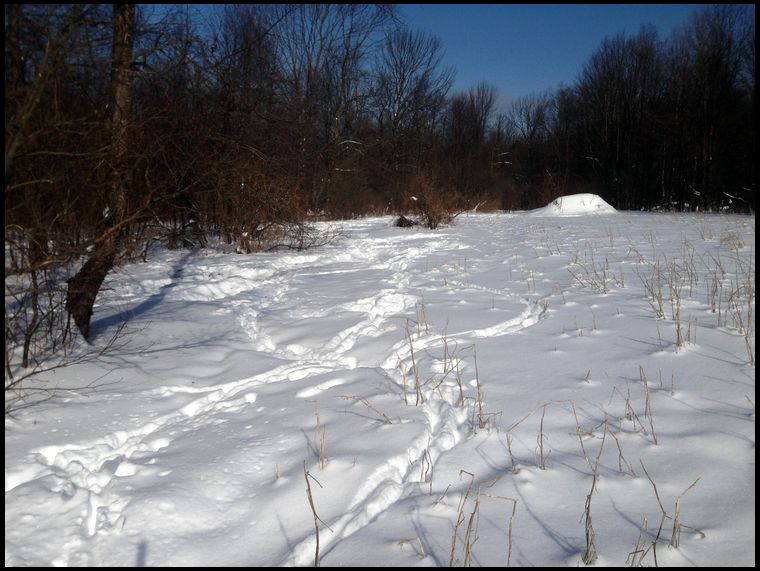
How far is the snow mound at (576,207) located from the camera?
→ 1792 cm

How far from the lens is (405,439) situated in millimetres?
2398

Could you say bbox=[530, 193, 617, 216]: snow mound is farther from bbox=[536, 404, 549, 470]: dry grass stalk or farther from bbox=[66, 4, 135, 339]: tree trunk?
bbox=[536, 404, 549, 470]: dry grass stalk

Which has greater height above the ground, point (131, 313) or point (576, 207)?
point (576, 207)

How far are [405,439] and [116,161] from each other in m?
2.96

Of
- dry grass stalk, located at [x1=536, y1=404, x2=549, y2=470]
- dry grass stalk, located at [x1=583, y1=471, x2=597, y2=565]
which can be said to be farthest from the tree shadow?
dry grass stalk, located at [x1=583, y1=471, x2=597, y2=565]

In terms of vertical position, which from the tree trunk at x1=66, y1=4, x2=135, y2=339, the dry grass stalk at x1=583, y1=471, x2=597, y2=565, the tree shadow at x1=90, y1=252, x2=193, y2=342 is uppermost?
the tree trunk at x1=66, y1=4, x2=135, y2=339

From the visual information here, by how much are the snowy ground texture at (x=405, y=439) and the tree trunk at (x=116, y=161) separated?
44 centimetres

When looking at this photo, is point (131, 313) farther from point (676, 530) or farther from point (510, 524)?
point (676, 530)

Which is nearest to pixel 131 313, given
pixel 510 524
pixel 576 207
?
pixel 510 524

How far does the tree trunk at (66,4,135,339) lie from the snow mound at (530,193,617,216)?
1631 centimetres

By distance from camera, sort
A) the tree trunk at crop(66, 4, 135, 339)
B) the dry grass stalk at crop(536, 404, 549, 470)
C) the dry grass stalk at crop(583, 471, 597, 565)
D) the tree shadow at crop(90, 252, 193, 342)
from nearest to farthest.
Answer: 1. the dry grass stalk at crop(583, 471, 597, 565)
2. the dry grass stalk at crop(536, 404, 549, 470)
3. the tree trunk at crop(66, 4, 135, 339)
4. the tree shadow at crop(90, 252, 193, 342)

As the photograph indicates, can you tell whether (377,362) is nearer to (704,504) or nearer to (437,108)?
(704,504)

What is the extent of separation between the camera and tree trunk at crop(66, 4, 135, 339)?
3.58m

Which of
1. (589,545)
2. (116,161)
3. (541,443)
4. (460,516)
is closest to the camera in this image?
(589,545)
